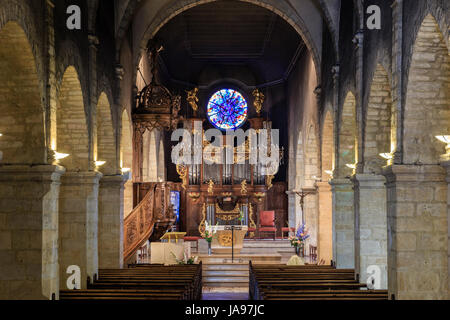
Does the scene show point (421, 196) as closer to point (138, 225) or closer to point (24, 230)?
point (24, 230)

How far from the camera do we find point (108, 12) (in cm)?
1305

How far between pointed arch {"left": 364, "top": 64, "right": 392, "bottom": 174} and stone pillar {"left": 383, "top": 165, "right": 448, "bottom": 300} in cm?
198

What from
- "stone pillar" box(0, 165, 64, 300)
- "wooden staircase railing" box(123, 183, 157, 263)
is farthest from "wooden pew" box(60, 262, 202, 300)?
"wooden staircase railing" box(123, 183, 157, 263)

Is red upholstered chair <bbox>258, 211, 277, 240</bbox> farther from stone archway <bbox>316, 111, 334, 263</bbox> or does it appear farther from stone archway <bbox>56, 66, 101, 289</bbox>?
stone archway <bbox>56, 66, 101, 289</bbox>

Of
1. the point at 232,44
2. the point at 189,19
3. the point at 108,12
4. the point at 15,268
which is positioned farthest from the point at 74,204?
the point at 232,44

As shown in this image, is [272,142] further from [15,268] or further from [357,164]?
[15,268]

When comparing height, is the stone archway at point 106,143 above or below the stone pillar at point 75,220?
above

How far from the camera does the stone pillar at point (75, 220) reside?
36.1 ft

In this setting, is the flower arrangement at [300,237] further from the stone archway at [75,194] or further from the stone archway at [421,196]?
the stone archway at [421,196]

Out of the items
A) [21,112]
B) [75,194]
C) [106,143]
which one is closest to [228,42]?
[106,143]

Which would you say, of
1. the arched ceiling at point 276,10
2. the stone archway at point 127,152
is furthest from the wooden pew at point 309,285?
the arched ceiling at point 276,10

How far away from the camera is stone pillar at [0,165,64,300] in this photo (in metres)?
8.22

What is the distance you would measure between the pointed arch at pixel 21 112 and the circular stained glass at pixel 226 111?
1671cm

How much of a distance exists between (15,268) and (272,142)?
664 inches
